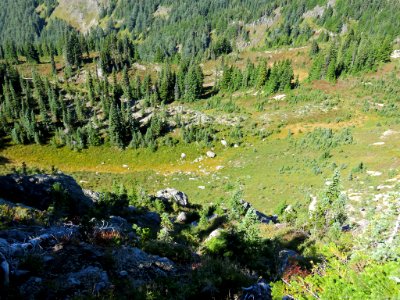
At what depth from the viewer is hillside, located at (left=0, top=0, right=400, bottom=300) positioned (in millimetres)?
8445

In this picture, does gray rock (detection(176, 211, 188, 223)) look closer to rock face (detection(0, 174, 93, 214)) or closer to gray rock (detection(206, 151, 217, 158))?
rock face (detection(0, 174, 93, 214))

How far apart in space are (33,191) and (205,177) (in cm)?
3440

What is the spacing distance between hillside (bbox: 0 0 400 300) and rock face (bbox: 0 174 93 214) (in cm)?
11

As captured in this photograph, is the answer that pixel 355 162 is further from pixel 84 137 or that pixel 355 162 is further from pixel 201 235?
pixel 84 137

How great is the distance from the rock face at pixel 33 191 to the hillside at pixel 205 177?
0.36 feet

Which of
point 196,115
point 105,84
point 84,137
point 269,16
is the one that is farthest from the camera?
point 269,16

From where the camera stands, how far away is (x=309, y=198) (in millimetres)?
33125

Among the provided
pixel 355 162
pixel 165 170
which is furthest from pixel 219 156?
pixel 355 162

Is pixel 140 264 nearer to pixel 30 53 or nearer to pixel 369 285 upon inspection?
pixel 369 285

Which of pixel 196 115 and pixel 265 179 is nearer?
pixel 265 179

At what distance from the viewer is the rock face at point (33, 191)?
19.0 metres

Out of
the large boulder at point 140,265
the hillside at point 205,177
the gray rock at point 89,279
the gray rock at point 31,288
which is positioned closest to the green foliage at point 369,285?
the hillside at point 205,177

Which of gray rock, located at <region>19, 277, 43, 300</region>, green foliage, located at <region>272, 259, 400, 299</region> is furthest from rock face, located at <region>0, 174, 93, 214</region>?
green foliage, located at <region>272, 259, 400, 299</region>

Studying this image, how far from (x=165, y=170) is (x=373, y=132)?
139 ft
